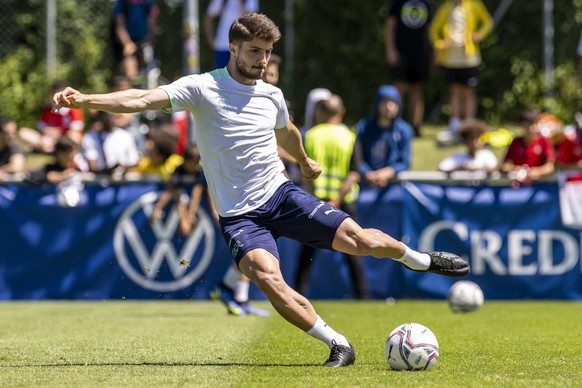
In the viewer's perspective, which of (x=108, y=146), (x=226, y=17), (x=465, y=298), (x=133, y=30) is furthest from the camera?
(x=133, y=30)

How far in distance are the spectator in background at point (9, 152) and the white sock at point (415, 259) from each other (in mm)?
8879

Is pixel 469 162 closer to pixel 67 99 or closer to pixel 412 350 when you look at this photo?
pixel 412 350

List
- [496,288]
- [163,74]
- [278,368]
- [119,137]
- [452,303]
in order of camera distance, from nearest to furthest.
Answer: [278,368], [452,303], [496,288], [119,137], [163,74]

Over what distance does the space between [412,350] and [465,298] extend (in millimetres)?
5225

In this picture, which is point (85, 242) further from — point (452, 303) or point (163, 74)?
point (163, 74)

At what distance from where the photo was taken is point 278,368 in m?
7.97

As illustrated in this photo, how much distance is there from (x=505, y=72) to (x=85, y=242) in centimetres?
926

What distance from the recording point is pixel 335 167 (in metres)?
14.9

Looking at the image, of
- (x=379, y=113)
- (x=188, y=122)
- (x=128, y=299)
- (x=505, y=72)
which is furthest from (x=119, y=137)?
(x=505, y=72)

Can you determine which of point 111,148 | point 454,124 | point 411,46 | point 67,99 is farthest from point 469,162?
point 67,99

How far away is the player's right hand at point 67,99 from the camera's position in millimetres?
7652

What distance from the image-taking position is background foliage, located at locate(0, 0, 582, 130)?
2077cm

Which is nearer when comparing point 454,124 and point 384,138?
point 384,138

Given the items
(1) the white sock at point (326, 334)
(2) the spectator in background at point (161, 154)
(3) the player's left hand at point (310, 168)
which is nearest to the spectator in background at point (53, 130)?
(2) the spectator in background at point (161, 154)
